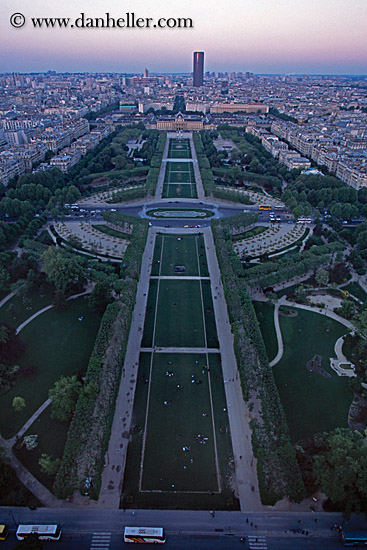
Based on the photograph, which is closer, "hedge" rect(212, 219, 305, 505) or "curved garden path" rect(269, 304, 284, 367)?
"hedge" rect(212, 219, 305, 505)

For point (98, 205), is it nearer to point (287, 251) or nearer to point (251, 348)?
point (287, 251)

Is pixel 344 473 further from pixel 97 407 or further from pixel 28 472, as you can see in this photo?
pixel 28 472

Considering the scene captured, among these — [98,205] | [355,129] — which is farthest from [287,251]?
[355,129]

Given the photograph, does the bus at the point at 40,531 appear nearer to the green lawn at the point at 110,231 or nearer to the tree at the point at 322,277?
the tree at the point at 322,277

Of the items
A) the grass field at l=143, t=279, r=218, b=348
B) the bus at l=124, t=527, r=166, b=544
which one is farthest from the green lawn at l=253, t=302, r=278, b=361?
the bus at l=124, t=527, r=166, b=544

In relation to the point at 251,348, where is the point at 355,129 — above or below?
above

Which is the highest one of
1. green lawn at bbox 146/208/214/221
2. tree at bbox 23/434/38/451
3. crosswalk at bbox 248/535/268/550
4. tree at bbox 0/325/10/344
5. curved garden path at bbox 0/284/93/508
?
tree at bbox 0/325/10/344

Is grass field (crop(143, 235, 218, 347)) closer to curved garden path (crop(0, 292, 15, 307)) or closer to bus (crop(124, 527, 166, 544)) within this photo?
curved garden path (crop(0, 292, 15, 307))
